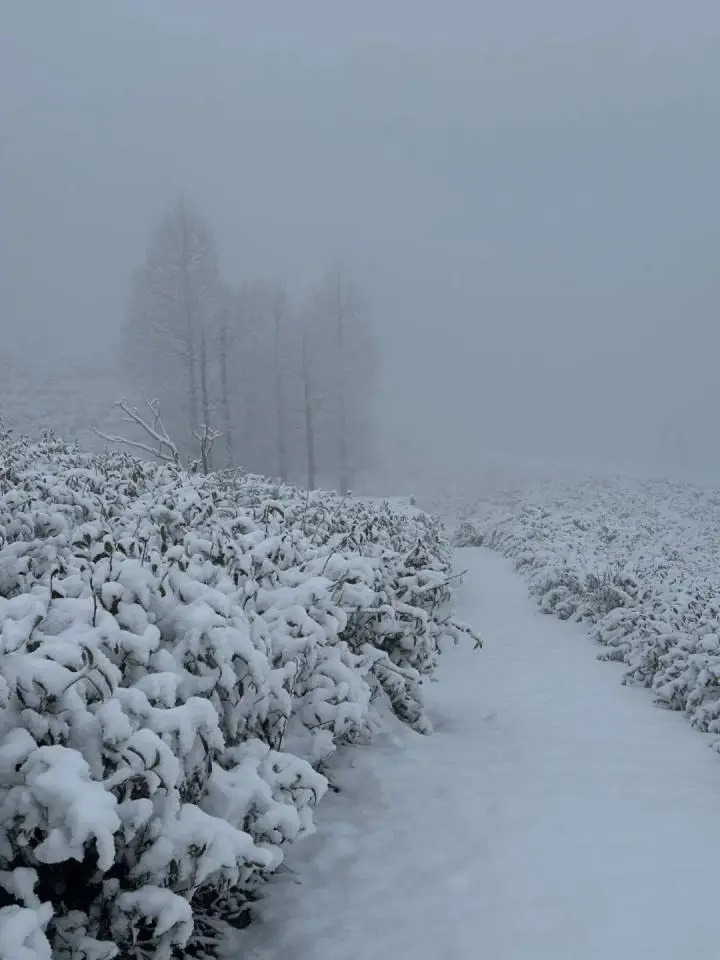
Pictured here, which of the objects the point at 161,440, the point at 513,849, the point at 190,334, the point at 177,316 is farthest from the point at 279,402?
the point at 513,849

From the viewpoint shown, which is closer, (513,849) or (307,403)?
(513,849)

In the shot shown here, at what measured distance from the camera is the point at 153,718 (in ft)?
7.11

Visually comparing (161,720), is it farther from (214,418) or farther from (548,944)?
(214,418)

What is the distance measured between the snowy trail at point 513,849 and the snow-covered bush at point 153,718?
40cm

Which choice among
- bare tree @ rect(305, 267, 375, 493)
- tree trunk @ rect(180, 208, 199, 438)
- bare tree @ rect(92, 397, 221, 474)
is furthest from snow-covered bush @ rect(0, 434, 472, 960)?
bare tree @ rect(305, 267, 375, 493)

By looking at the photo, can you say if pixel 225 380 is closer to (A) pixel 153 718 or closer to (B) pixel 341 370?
(B) pixel 341 370

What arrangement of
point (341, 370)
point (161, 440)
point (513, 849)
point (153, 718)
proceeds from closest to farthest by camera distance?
point (153, 718), point (513, 849), point (161, 440), point (341, 370)

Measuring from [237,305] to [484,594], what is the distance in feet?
51.7

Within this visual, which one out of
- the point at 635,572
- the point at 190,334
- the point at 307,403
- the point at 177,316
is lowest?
the point at 635,572

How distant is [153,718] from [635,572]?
9.99 m

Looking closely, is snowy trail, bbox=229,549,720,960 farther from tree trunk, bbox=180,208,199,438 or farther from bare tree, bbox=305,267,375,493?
bare tree, bbox=305,267,375,493

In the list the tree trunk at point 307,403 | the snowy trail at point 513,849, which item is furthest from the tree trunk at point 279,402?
the snowy trail at point 513,849

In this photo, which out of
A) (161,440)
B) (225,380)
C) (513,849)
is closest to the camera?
(513,849)

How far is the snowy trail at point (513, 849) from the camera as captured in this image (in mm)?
2717
